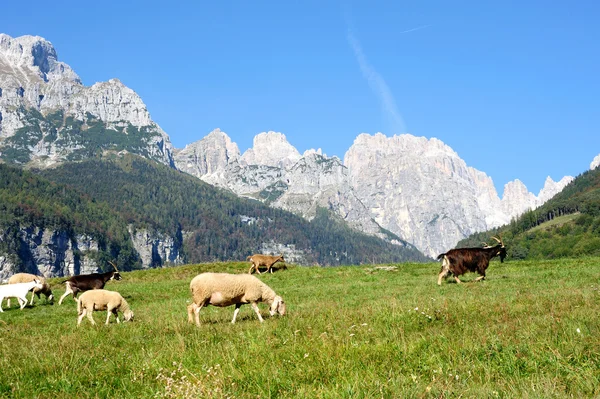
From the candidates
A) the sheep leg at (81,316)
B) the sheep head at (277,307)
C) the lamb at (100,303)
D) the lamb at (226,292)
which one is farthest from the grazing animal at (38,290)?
the sheep head at (277,307)

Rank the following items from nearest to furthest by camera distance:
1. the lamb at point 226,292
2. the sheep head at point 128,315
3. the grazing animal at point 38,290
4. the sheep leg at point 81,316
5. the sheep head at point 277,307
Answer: the lamb at point 226,292
the sheep head at point 277,307
the sheep leg at point 81,316
the sheep head at point 128,315
the grazing animal at point 38,290

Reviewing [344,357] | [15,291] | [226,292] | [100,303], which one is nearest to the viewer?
[344,357]

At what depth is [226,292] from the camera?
1728cm

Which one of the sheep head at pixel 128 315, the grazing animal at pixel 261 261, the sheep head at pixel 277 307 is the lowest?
the sheep head at pixel 128 315

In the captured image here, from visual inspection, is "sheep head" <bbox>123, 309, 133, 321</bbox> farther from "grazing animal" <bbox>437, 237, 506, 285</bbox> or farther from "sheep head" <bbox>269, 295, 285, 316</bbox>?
"grazing animal" <bbox>437, 237, 506, 285</bbox>

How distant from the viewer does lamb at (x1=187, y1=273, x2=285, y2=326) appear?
17.1 meters

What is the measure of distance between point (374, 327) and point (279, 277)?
2804 cm

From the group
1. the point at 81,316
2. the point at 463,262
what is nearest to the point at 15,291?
the point at 81,316

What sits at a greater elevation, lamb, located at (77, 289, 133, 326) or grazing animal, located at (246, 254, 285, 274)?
grazing animal, located at (246, 254, 285, 274)

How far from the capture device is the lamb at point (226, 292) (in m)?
17.1

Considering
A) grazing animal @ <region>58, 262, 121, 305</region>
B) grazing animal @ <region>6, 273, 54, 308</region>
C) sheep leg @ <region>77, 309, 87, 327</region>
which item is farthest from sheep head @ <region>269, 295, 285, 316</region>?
grazing animal @ <region>6, 273, 54, 308</region>

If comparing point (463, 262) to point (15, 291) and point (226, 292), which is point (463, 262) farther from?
point (15, 291)

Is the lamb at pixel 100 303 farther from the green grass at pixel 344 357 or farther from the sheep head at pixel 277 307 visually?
the sheep head at pixel 277 307

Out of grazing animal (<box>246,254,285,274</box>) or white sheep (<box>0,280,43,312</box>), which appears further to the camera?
grazing animal (<box>246,254,285,274</box>)
